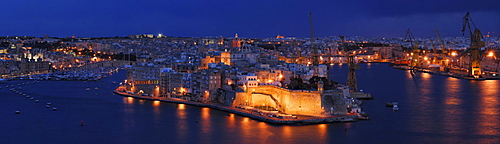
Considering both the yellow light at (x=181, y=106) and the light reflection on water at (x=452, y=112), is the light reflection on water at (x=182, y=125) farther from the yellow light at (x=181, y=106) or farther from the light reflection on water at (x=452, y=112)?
the light reflection on water at (x=452, y=112)

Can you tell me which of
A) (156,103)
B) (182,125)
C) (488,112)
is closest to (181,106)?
(156,103)

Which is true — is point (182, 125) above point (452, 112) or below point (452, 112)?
below

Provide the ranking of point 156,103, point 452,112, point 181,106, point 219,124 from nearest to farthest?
point 219,124, point 452,112, point 181,106, point 156,103

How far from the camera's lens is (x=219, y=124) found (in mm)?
10930

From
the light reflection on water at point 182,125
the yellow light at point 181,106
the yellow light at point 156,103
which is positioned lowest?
the light reflection on water at point 182,125

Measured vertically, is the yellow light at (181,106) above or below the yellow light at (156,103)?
below

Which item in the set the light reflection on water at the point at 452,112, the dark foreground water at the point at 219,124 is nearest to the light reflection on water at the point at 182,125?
the dark foreground water at the point at 219,124

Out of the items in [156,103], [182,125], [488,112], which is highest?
[156,103]

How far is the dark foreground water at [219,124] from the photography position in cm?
974

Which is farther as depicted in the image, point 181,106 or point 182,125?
point 181,106

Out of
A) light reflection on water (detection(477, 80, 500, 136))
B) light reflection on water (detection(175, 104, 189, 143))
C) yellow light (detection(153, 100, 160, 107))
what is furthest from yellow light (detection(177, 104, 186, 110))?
light reflection on water (detection(477, 80, 500, 136))

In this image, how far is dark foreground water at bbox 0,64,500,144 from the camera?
9.74m

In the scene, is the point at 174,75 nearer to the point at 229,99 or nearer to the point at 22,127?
the point at 229,99

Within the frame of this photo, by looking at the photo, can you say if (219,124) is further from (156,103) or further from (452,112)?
(452,112)
